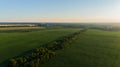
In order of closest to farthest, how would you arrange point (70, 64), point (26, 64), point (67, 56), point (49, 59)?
1. point (26, 64)
2. point (70, 64)
3. point (49, 59)
4. point (67, 56)

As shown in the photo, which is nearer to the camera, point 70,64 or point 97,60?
point 70,64

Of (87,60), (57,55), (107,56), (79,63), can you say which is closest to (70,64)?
(79,63)

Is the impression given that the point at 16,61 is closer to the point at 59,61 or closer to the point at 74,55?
the point at 59,61

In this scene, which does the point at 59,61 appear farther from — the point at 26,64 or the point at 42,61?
the point at 26,64

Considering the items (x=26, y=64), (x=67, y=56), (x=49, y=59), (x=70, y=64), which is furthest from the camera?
(x=67, y=56)

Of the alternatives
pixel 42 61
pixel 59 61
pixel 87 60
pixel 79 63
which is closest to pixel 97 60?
pixel 87 60

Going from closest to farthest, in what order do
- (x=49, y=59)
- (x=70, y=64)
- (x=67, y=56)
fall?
(x=70, y=64), (x=49, y=59), (x=67, y=56)

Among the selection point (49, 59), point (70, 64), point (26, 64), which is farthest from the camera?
point (49, 59)

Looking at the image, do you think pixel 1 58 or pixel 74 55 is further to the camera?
pixel 74 55
